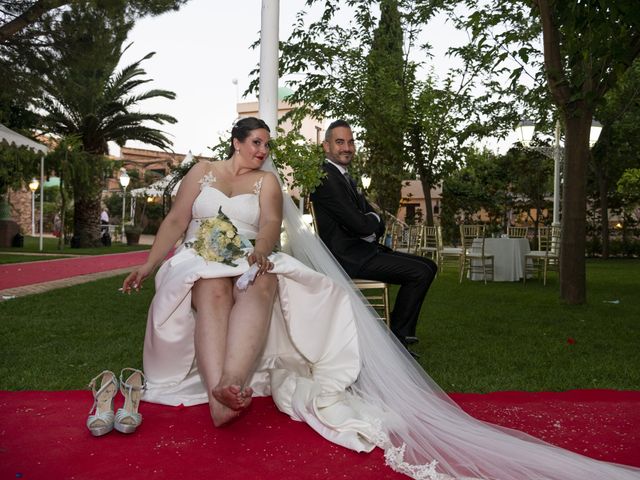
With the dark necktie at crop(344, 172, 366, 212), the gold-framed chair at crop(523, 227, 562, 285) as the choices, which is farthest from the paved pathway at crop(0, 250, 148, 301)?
the gold-framed chair at crop(523, 227, 562, 285)

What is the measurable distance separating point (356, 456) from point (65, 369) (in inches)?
96.7

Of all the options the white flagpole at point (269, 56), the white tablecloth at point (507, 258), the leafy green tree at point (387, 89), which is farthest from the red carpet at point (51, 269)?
the white tablecloth at point (507, 258)

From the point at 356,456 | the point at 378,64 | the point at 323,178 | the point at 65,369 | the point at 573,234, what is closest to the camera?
the point at 356,456

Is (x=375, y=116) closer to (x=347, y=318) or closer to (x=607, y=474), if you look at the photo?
(x=347, y=318)

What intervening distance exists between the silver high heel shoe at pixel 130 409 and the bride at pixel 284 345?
0.28 m

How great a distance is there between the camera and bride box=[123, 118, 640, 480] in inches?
105

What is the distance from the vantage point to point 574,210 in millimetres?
8578

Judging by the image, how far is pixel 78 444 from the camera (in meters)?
2.78

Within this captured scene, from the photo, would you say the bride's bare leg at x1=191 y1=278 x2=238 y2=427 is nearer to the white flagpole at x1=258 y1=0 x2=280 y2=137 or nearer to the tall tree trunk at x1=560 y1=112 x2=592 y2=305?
the white flagpole at x1=258 y1=0 x2=280 y2=137

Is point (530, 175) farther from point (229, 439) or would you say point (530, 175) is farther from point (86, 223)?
point (229, 439)

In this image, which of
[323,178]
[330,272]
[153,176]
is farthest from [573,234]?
[153,176]

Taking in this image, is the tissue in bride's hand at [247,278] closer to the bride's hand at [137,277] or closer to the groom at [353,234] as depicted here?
the bride's hand at [137,277]

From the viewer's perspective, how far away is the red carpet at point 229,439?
8.20 ft

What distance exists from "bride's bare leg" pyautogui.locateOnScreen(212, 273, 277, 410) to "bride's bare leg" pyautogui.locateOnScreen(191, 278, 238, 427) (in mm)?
54
